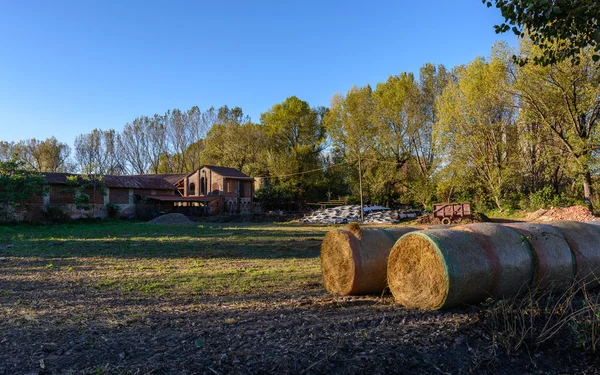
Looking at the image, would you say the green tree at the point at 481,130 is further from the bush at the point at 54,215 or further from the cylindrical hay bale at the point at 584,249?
the bush at the point at 54,215

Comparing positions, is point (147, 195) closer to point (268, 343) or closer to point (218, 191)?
point (218, 191)

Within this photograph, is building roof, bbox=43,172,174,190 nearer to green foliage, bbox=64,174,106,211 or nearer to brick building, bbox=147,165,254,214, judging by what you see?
green foliage, bbox=64,174,106,211

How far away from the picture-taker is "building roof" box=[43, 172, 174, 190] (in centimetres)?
4054

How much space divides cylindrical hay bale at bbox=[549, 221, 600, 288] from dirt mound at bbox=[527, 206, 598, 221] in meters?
21.7

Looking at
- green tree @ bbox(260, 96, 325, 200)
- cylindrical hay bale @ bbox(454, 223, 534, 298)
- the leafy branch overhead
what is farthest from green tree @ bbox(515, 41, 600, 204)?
green tree @ bbox(260, 96, 325, 200)

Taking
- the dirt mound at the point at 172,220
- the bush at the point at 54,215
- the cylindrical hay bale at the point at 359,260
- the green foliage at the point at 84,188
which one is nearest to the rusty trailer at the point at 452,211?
the dirt mound at the point at 172,220

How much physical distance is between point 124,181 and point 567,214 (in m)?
40.7

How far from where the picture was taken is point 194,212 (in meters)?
45.0

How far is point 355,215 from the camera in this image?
40688 millimetres

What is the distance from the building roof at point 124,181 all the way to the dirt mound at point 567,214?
3825cm

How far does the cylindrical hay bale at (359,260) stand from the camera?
22.4 ft

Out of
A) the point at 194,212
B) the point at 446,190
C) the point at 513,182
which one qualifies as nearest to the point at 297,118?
the point at 194,212

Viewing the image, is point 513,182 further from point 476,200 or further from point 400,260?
point 400,260

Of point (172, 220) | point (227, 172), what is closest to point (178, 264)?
point (172, 220)
